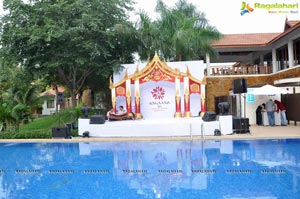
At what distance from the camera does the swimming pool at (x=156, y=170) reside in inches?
264

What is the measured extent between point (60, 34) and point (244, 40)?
14.9 m

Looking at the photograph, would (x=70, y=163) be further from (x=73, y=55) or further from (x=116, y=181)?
(x=73, y=55)

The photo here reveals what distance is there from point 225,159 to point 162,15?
603 inches

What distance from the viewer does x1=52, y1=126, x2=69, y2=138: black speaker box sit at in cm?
1596

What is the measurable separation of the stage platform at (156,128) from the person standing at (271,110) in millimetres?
4079

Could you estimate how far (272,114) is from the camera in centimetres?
1878

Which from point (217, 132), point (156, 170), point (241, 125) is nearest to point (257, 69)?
point (241, 125)

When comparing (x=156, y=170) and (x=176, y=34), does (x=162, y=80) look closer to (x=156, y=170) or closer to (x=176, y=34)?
(x=176, y=34)

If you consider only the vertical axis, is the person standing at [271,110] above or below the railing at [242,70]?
below

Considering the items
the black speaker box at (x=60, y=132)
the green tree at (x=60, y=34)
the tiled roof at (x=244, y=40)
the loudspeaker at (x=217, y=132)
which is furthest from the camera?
the tiled roof at (x=244, y=40)

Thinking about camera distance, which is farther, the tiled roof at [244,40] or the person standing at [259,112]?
the tiled roof at [244,40]

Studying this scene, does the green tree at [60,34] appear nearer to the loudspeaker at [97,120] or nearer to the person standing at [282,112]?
the loudspeaker at [97,120]

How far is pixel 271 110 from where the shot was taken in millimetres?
18547

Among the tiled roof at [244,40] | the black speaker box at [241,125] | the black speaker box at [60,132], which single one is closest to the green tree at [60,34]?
the black speaker box at [60,132]
